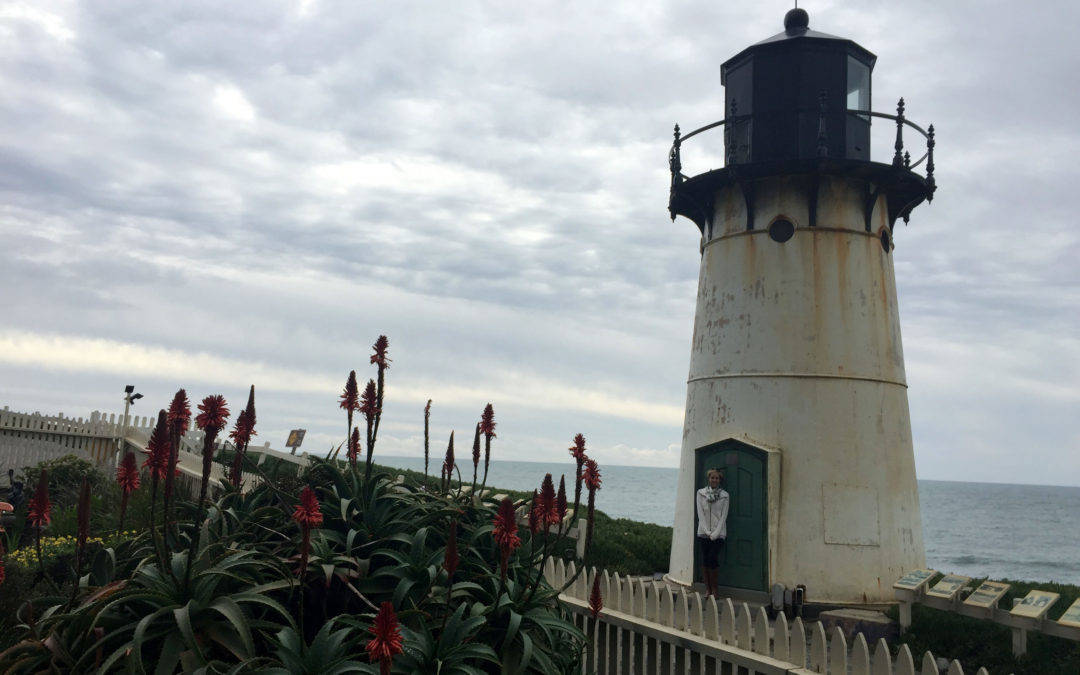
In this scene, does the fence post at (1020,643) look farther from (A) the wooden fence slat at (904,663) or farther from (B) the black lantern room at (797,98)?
(B) the black lantern room at (797,98)

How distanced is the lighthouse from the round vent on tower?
0.03 m

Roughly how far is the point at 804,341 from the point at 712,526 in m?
3.54

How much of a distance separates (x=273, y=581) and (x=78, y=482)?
1920 cm

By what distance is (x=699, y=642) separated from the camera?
6898 mm

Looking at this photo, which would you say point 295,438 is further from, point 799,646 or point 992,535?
point 992,535

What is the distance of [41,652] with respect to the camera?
4.38m

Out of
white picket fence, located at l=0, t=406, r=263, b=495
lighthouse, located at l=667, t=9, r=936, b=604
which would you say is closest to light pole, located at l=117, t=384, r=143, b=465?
white picket fence, located at l=0, t=406, r=263, b=495

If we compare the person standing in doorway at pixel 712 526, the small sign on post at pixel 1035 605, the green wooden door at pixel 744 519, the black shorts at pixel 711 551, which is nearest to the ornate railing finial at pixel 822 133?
the green wooden door at pixel 744 519

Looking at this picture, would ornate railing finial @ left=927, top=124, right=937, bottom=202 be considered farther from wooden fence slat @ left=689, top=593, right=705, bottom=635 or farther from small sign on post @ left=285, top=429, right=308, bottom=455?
small sign on post @ left=285, top=429, right=308, bottom=455

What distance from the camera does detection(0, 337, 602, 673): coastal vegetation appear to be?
410cm

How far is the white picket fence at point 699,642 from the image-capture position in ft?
19.3

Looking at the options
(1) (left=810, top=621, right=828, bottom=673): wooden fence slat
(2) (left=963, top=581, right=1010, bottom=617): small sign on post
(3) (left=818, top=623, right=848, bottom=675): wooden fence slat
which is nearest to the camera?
(3) (left=818, top=623, right=848, bottom=675): wooden fence slat

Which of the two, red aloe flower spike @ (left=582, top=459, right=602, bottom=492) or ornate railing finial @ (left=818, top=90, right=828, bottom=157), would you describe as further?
ornate railing finial @ (left=818, top=90, right=828, bottom=157)

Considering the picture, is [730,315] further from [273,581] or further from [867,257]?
[273,581]
